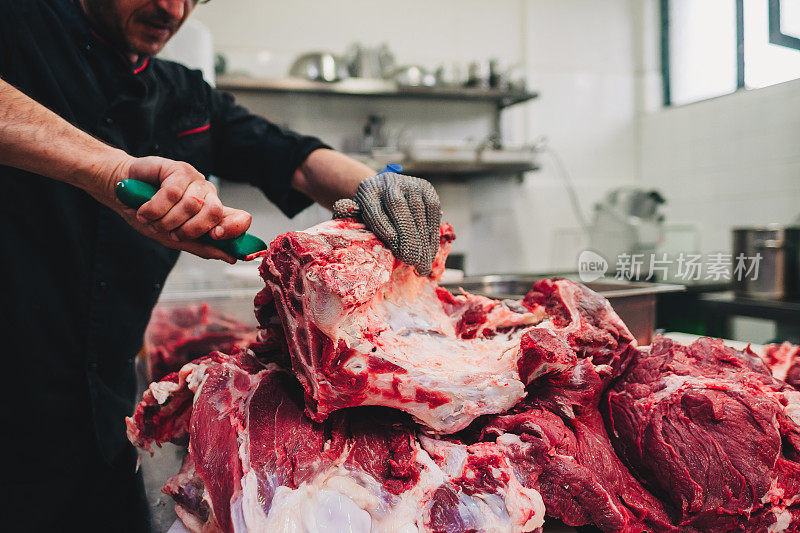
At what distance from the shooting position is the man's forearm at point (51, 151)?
1.00 meters

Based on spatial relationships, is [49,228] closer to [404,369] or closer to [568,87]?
[404,369]

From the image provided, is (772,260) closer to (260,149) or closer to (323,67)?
(260,149)

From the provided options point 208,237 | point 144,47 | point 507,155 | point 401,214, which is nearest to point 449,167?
point 507,155

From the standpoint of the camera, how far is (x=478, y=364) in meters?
1.01

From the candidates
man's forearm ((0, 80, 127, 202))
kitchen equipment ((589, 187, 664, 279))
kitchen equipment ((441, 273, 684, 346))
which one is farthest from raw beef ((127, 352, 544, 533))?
kitchen equipment ((589, 187, 664, 279))

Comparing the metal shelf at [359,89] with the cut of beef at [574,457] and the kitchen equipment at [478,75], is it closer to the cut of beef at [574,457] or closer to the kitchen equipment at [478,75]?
the kitchen equipment at [478,75]

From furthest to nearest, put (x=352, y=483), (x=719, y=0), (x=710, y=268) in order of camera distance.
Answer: (x=719, y=0)
(x=710, y=268)
(x=352, y=483)

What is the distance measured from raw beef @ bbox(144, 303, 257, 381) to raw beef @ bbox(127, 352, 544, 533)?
2.79 feet

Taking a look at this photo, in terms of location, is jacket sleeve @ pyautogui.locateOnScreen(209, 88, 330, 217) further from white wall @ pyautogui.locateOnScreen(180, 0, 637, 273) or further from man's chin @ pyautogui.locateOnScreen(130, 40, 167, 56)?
white wall @ pyautogui.locateOnScreen(180, 0, 637, 273)

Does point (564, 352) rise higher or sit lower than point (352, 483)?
higher

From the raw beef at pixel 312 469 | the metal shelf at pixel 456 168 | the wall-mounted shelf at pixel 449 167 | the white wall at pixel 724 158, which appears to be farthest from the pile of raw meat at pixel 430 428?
the metal shelf at pixel 456 168

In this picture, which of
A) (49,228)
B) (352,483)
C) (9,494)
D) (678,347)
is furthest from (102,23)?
(678,347)

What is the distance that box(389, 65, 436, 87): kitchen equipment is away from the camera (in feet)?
14.8

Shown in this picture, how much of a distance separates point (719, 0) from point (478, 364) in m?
1.74
